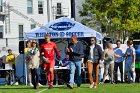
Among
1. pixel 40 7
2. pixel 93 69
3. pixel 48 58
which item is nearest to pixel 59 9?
pixel 40 7

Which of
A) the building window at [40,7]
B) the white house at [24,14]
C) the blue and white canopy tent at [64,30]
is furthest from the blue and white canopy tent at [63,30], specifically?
the building window at [40,7]

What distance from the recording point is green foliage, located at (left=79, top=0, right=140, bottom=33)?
54219 mm

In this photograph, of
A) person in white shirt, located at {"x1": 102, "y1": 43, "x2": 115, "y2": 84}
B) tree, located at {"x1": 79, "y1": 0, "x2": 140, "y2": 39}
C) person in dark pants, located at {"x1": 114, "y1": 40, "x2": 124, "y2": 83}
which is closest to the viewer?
person in white shirt, located at {"x1": 102, "y1": 43, "x2": 115, "y2": 84}

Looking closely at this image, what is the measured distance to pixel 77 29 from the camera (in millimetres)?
26984

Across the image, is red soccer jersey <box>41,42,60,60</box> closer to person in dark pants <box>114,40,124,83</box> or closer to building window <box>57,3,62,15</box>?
person in dark pants <box>114,40,124,83</box>

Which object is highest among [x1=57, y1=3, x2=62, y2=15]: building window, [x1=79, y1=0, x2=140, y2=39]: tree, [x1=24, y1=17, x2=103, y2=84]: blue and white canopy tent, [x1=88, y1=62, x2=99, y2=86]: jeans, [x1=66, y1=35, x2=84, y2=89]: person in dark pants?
[x1=57, y1=3, x2=62, y2=15]: building window

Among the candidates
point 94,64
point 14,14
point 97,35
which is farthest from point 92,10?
point 94,64

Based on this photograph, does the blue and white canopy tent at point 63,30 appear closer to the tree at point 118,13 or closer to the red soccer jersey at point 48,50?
the red soccer jersey at point 48,50

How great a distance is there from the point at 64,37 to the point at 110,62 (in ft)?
8.55

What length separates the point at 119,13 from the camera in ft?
179

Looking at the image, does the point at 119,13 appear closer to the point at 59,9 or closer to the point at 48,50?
the point at 59,9

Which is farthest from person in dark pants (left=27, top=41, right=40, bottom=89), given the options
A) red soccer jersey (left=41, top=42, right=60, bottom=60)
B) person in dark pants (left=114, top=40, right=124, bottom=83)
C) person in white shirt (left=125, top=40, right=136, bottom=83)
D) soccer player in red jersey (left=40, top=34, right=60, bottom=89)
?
person in white shirt (left=125, top=40, right=136, bottom=83)

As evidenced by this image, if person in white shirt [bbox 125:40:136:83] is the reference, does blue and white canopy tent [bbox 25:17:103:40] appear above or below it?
above

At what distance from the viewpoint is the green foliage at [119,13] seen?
178ft
